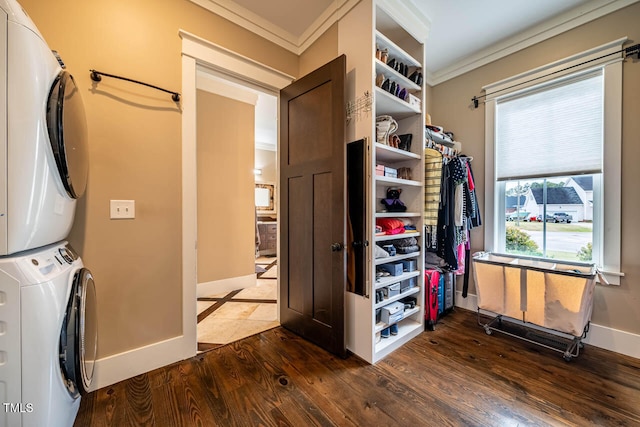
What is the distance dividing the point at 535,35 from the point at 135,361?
13.9ft

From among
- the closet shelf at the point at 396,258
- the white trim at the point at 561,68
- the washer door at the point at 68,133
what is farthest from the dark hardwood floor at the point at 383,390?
the white trim at the point at 561,68

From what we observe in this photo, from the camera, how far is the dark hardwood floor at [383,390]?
51.4 inches

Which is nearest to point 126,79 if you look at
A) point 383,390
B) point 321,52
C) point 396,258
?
point 321,52

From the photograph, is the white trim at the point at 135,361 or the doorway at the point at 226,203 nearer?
the white trim at the point at 135,361

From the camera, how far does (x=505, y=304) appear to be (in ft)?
7.07

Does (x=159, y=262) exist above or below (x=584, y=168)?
below

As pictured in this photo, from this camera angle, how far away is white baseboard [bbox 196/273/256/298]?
10.1ft

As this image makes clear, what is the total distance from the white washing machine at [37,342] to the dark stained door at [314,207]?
1388mm

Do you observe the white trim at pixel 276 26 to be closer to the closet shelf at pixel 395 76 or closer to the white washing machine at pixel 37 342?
the closet shelf at pixel 395 76

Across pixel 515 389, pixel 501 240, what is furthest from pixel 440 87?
pixel 515 389

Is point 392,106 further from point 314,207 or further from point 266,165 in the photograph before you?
point 266,165

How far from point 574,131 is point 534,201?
26.2 inches

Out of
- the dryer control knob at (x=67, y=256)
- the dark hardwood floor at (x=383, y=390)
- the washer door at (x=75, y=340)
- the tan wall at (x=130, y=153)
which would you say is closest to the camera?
the washer door at (x=75, y=340)

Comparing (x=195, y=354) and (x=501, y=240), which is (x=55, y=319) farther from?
(x=501, y=240)
